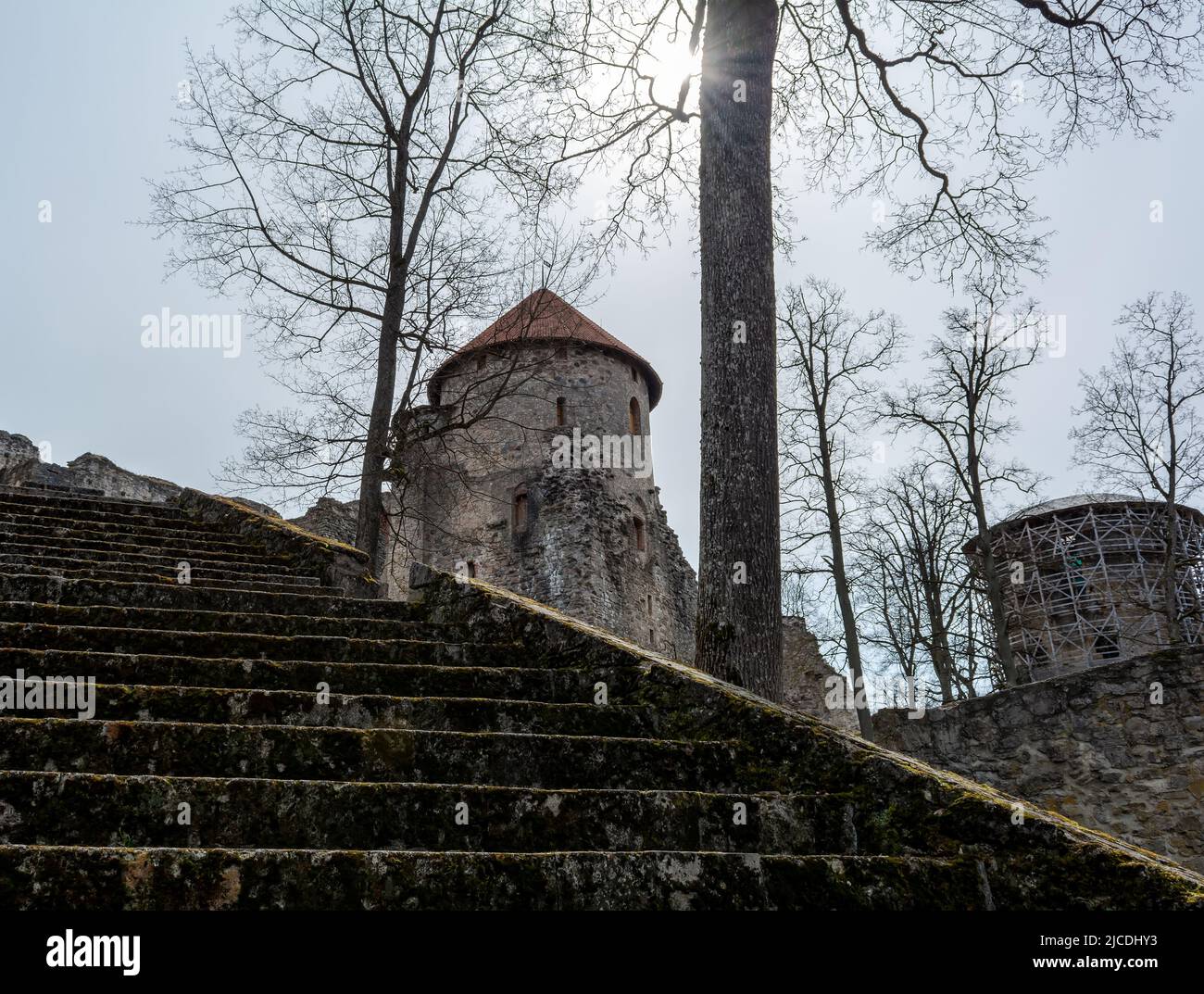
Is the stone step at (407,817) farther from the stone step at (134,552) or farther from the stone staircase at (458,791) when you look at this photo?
the stone step at (134,552)

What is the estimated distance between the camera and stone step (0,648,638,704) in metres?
4.26

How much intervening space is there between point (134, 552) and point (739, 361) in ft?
16.7

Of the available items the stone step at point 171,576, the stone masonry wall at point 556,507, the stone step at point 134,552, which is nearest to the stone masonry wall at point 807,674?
the stone masonry wall at point 556,507

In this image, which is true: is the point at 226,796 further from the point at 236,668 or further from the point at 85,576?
the point at 85,576

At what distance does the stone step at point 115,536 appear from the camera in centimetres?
784

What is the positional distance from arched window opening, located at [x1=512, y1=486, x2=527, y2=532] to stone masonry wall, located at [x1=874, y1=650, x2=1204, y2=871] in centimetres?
1467

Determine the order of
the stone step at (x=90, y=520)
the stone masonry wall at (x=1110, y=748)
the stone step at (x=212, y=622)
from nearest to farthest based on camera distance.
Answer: the stone step at (x=212, y=622) → the stone masonry wall at (x=1110, y=748) → the stone step at (x=90, y=520)

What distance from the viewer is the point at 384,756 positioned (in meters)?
3.72

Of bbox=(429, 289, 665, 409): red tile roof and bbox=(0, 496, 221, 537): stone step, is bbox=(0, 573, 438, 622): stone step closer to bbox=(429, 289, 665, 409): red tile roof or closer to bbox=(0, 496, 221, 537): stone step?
bbox=(0, 496, 221, 537): stone step

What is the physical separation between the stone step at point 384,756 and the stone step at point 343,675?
75cm

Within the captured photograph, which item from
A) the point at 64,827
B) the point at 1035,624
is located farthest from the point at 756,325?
the point at 1035,624

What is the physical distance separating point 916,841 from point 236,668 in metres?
3.03

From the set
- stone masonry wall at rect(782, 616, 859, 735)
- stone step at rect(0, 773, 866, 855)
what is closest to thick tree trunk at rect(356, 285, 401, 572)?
stone step at rect(0, 773, 866, 855)

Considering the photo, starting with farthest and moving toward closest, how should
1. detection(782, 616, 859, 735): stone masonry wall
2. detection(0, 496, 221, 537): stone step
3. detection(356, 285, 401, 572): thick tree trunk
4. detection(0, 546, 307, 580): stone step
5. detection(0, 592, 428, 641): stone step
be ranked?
detection(782, 616, 859, 735): stone masonry wall
detection(356, 285, 401, 572): thick tree trunk
detection(0, 496, 221, 537): stone step
detection(0, 546, 307, 580): stone step
detection(0, 592, 428, 641): stone step
